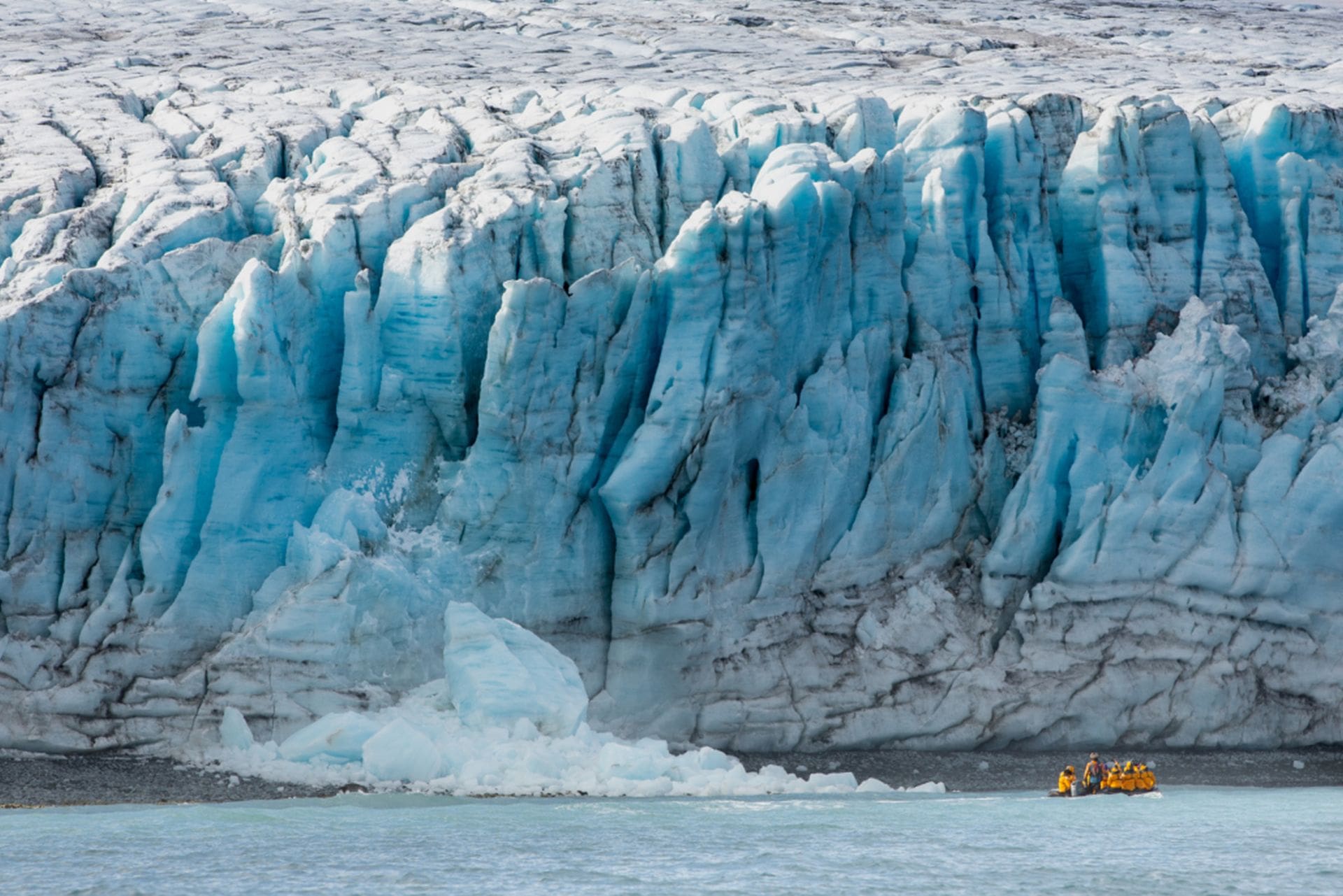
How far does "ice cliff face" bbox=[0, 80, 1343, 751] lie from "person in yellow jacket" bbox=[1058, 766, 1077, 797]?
1643mm

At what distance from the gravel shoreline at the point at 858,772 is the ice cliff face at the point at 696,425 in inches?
12.1

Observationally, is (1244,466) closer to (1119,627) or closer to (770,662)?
(1119,627)

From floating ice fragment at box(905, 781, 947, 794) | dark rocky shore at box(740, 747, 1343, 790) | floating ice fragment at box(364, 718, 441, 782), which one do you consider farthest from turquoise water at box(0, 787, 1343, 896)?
dark rocky shore at box(740, 747, 1343, 790)

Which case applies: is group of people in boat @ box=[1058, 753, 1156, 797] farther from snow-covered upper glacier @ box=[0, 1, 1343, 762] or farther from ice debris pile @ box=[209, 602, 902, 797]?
ice debris pile @ box=[209, 602, 902, 797]

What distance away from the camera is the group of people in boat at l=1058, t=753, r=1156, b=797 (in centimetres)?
1745

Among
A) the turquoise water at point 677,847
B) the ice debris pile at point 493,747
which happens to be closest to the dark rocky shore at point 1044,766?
the ice debris pile at point 493,747

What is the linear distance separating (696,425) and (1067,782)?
5.70 m

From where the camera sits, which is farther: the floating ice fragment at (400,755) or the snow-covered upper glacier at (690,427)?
the snow-covered upper glacier at (690,427)

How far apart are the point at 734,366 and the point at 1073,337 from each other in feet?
15.5

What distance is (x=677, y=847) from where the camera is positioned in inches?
547

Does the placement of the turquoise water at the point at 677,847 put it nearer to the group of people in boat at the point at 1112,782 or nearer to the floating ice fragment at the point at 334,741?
the group of people in boat at the point at 1112,782

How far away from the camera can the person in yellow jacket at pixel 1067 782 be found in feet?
56.6

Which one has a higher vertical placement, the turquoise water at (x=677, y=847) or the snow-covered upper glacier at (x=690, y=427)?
the snow-covered upper glacier at (x=690, y=427)

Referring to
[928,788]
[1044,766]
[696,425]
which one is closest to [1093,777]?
[1044,766]
